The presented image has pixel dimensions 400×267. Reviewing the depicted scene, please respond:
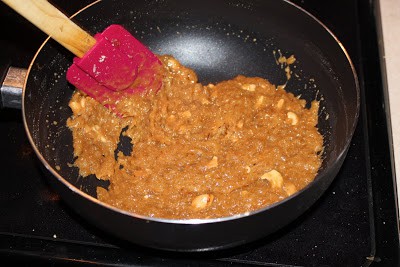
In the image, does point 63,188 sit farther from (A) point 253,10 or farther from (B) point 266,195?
(A) point 253,10

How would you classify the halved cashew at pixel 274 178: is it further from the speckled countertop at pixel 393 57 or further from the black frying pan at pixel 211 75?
the speckled countertop at pixel 393 57

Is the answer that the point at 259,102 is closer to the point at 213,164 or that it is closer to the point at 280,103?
the point at 280,103

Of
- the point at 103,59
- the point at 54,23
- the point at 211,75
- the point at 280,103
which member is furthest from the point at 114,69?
the point at 280,103

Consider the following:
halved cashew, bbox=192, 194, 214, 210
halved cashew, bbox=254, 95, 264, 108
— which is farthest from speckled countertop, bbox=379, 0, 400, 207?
halved cashew, bbox=192, 194, 214, 210

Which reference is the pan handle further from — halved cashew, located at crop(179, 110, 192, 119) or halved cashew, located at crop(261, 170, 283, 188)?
halved cashew, located at crop(261, 170, 283, 188)

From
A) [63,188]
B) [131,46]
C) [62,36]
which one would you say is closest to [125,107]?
[131,46]

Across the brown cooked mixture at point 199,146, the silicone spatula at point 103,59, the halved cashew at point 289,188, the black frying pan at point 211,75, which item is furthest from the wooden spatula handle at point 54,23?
the halved cashew at point 289,188
